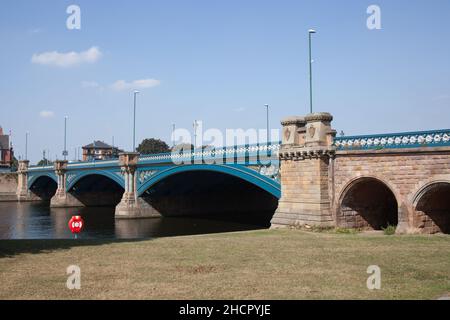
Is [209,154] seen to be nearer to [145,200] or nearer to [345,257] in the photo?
[145,200]

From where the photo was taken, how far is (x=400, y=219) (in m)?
21.4

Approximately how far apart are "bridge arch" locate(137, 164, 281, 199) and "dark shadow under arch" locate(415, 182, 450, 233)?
29.6ft

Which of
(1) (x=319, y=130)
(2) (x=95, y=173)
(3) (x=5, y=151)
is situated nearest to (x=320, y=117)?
(1) (x=319, y=130)

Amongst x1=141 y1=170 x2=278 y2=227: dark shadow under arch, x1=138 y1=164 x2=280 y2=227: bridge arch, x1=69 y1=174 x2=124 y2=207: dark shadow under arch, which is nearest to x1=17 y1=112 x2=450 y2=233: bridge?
x1=138 y1=164 x2=280 y2=227: bridge arch

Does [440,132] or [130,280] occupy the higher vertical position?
[440,132]

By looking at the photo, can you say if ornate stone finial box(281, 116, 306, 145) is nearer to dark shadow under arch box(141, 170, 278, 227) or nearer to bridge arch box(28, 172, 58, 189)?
dark shadow under arch box(141, 170, 278, 227)

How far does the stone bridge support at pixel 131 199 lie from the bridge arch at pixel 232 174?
4.86ft

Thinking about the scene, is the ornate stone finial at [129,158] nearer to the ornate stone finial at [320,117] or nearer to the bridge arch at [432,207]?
the ornate stone finial at [320,117]

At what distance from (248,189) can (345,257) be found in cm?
3997

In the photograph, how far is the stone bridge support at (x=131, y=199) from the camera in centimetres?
4853

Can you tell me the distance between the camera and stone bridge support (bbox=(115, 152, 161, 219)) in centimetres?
4853

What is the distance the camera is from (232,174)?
33.6m

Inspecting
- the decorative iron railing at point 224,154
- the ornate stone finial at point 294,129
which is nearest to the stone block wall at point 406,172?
the ornate stone finial at point 294,129
